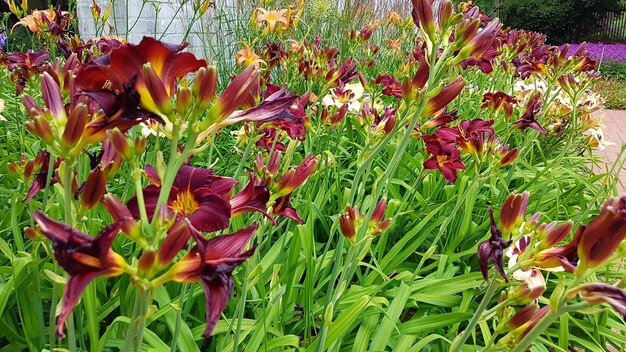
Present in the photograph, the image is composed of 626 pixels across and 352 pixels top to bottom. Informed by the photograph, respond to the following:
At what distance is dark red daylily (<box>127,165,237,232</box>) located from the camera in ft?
2.35

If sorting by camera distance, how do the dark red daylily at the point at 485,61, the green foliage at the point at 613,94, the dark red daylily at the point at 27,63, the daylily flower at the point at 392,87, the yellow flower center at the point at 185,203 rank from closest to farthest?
the yellow flower center at the point at 185,203, the dark red daylily at the point at 27,63, the daylily flower at the point at 392,87, the dark red daylily at the point at 485,61, the green foliage at the point at 613,94

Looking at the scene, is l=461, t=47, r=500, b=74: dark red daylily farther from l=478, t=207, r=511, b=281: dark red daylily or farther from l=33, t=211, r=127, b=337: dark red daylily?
l=33, t=211, r=127, b=337: dark red daylily

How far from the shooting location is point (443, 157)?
186 cm

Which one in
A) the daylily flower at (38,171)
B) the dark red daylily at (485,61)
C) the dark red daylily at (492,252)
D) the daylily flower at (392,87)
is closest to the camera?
the dark red daylily at (492,252)

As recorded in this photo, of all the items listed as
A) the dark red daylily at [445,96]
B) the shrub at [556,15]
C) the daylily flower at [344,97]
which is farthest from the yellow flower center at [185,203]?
the shrub at [556,15]

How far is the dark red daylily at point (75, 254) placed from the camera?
1.77 feet

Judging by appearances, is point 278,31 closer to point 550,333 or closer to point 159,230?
point 550,333

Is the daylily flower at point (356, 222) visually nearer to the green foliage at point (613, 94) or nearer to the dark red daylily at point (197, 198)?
the dark red daylily at point (197, 198)

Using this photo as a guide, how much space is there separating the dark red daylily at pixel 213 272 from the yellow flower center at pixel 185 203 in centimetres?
14

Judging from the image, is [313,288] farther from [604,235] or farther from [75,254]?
[75,254]

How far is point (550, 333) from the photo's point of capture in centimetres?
201

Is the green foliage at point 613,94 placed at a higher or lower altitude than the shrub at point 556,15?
higher

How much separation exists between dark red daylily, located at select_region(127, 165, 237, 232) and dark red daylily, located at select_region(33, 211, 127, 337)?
0.11 m

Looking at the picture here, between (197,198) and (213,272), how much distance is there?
17cm
